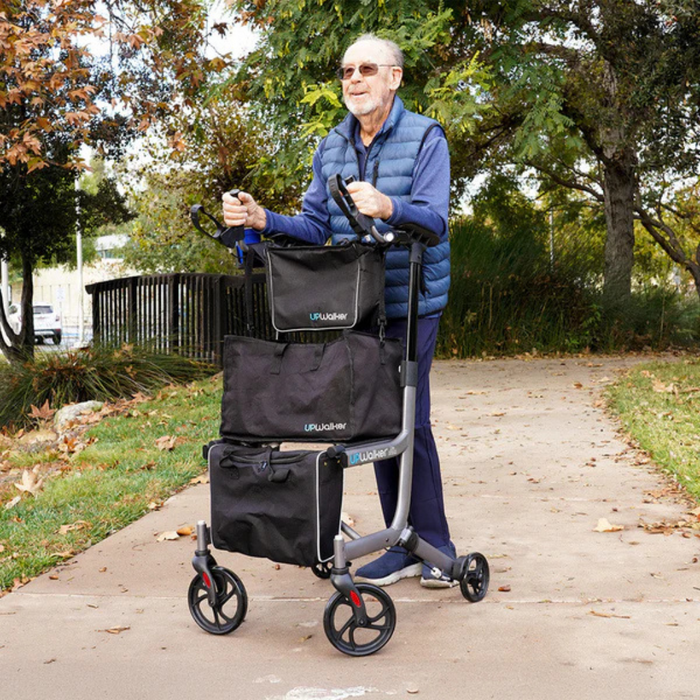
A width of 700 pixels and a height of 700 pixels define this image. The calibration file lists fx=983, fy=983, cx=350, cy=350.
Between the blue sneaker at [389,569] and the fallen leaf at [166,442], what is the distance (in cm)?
359

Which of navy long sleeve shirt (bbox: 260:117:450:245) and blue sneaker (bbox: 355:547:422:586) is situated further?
blue sneaker (bbox: 355:547:422:586)

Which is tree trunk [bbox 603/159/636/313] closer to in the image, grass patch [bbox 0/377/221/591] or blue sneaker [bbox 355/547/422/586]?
grass patch [bbox 0/377/221/591]

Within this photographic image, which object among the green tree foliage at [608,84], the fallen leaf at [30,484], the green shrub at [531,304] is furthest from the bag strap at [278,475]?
the green shrub at [531,304]

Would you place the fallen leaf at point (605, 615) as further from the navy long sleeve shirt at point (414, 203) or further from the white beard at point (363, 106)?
the white beard at point (363, 106)

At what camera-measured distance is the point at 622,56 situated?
14.3 metres

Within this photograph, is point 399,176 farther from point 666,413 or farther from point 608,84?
point 608,84

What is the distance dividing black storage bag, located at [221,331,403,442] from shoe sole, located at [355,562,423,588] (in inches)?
33.9

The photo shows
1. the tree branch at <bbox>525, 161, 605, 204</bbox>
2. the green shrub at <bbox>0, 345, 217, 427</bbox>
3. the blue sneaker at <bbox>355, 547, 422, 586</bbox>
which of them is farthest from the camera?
the tree branch at <bbox>525, 161, 605, 204</bbox>

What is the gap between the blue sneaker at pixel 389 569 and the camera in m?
4.18

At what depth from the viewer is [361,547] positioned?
11.2ft

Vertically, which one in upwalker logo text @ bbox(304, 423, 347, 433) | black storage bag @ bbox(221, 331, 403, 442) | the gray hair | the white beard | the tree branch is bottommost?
upwalker logo text @ bbox(304, 423, 347, 433)

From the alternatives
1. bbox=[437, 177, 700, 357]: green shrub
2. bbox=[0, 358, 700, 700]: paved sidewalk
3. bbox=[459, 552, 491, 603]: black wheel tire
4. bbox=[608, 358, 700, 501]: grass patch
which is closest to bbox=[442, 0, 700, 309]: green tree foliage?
bbox=[437, 177, 700, 357]: green shrub

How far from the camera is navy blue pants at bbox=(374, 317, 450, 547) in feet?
13.1

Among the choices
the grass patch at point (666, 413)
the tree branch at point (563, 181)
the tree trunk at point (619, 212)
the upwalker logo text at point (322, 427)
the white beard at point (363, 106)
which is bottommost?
the grass patch at point (666, 413)
